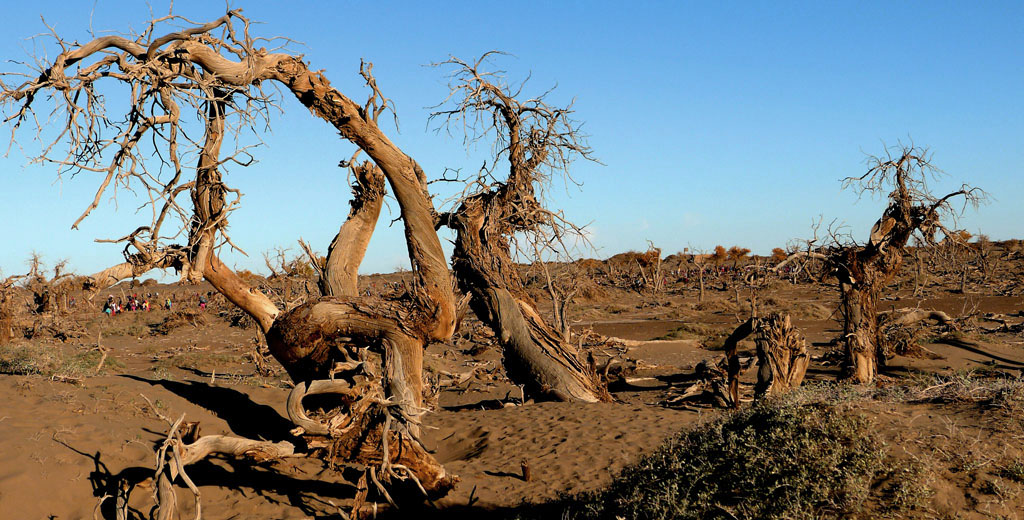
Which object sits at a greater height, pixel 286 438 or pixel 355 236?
pixel 355 236

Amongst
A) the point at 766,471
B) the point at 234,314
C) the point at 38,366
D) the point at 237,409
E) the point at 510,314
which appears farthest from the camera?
the point at 234,314

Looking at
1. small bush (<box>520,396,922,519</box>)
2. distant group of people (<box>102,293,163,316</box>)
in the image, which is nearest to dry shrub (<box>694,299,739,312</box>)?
small bush (<box>520,396,922,519</box>)

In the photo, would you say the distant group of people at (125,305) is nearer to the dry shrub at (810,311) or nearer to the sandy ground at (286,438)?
the sandy ground at (286,438)

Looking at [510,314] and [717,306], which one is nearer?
[510,314]

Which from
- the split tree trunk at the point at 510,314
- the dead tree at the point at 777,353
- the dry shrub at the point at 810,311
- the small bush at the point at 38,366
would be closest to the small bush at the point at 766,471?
the dead tree at the point at 777,353

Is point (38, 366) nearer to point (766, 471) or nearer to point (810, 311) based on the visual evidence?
point (766, 471)

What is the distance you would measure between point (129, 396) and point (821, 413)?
792 centimetres

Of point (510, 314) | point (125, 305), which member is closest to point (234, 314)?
point (125, 305)

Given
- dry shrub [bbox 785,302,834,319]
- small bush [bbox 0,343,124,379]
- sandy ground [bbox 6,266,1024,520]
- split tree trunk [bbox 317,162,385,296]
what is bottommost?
sandy ground [bbox 6,266,1024,520]

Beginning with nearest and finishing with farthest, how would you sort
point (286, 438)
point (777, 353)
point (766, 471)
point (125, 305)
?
1. point (766, 471)
2. point (286, 438)
3. point (777, 353)
4. point (125, 305)

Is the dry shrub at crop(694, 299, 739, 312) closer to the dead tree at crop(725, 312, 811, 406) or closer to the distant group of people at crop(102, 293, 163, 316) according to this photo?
the dead tree at crop(725, 312, 811, 406)

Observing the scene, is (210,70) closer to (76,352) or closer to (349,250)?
(349,250)

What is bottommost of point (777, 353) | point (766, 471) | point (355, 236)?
point (766, 471)

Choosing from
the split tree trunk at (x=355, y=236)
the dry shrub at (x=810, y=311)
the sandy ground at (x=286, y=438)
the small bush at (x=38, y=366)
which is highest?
the split tree trunk at (x=355, y=236)
